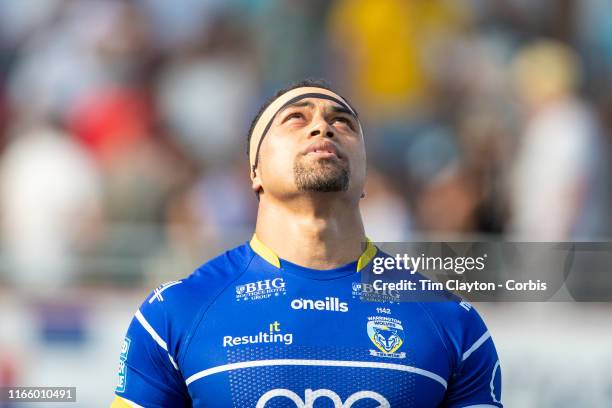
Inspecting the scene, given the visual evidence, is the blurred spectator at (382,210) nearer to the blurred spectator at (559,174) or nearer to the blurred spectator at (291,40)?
the blurred spectator at (559,174)

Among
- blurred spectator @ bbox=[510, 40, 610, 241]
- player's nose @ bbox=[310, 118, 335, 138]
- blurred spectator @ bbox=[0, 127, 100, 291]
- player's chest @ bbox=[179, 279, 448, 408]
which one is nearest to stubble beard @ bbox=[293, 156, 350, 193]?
player's nose @ bbox=[310, 118, 335, 138]

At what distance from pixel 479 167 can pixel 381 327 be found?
182 inches

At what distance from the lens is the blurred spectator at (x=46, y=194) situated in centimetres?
870

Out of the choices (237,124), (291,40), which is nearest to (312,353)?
(237,124)

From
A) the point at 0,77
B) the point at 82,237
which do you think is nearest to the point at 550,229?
the point at 82,237

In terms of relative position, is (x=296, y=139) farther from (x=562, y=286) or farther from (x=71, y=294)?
(x=71, y=294)

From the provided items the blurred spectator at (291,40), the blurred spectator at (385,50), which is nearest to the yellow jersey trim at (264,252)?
the blurred spectator at (291,40)

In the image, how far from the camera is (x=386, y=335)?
172 inches

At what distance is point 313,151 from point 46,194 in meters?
5.01

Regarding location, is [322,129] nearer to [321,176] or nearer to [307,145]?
[307,145]

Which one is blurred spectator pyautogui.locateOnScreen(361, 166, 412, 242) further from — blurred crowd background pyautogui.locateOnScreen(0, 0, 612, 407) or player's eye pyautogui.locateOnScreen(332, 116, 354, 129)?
player's eye pyautogui.locateOnScreen(332, 116, 354, 129)

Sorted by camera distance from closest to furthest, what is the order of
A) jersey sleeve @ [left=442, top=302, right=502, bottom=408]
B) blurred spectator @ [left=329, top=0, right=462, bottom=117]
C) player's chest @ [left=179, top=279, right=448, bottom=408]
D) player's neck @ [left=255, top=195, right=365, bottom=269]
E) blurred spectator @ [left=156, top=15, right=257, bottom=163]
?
1. player's chest @ [left=179, top=279, right=448, bottom=408]
2. jersey sleeve @ [left=442, top=302, right=502, bottom=408]
3. player's neck @ [left=255, top=195, right=365, bottom=269]
4. blurred spectator @ [left=156, top=15, right=257, bottom=163]
5. blurred spectator @ [left=329, top=0, right=462, bottom=117]

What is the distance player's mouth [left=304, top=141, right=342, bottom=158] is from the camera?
14.7ft

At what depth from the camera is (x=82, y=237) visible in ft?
27.8
